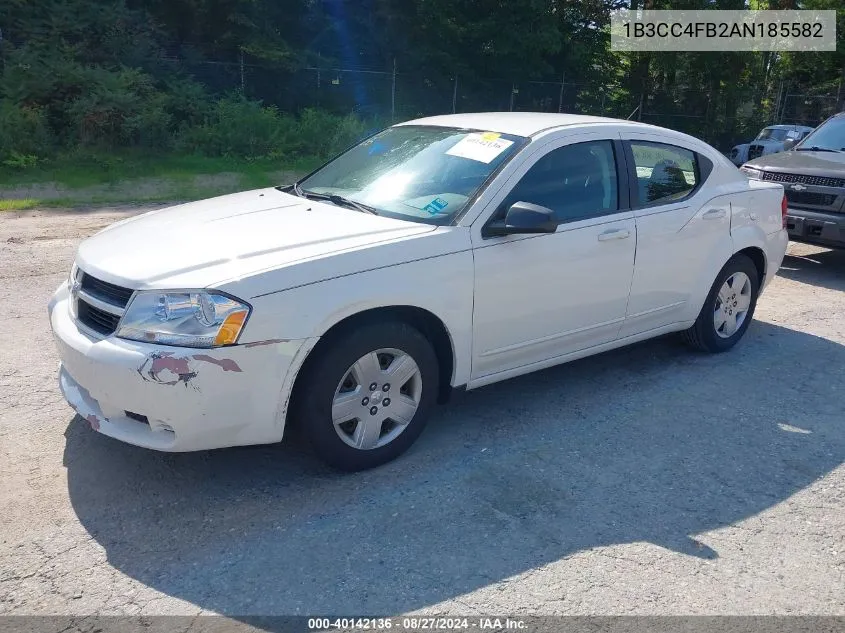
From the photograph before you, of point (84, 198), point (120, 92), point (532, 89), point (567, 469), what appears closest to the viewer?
point (567, 469)

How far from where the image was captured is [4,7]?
17.5 metres

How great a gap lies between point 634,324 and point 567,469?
1454mm

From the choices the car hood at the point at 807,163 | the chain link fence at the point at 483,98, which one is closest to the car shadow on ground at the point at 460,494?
the car hood at the point at 807,163

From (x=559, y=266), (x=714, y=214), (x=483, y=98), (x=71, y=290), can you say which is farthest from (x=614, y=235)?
(x=483, y=98)

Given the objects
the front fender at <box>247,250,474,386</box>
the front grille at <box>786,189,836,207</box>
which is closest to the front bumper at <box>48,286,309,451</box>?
the front fender at <box>247,250,474,386</box>

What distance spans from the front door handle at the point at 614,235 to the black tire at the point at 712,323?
1168mm

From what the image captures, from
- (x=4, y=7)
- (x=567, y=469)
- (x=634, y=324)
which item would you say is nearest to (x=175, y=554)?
(x=567, y=469)

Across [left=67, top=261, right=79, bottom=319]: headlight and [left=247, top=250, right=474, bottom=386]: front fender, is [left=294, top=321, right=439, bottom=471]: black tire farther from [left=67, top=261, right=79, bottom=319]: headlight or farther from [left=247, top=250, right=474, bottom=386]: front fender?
[left=67, top=261, right=79, bottom=319]: headlight

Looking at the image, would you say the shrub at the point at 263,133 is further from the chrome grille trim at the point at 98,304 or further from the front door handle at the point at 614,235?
the chrome grille trim at the point at 98,304

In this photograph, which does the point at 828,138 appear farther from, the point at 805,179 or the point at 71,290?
the point at 71,290

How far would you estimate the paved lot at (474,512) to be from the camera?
3.12m

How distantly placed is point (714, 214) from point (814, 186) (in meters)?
4.07

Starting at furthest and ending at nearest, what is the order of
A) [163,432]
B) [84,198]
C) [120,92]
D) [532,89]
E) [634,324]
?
[532,89]
[120,92]
[84,198]
[634,324]
[163,432]

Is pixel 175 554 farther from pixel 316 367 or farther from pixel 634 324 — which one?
pixel 634 324
